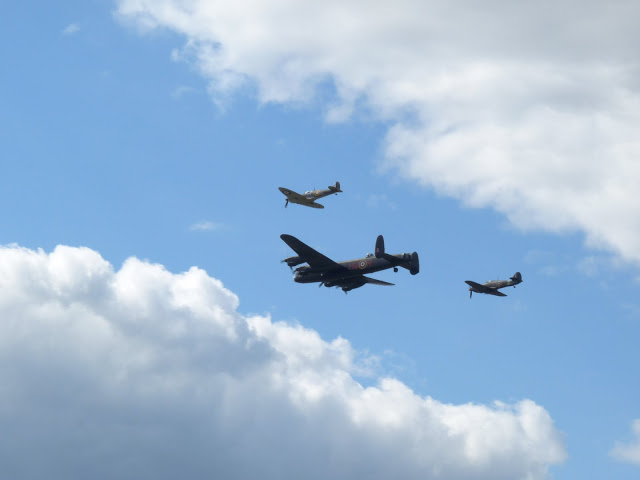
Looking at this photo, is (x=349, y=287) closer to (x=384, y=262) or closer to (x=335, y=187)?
(x=384, y=262)

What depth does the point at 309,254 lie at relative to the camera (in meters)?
128

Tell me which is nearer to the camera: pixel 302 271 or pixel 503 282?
pixel 302 271

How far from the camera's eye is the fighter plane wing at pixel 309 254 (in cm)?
12512

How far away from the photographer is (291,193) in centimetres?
14875

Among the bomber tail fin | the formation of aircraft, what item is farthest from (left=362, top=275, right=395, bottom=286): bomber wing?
the bomber tail fin

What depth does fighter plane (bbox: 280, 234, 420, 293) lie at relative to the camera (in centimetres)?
12650

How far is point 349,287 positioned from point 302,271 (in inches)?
358

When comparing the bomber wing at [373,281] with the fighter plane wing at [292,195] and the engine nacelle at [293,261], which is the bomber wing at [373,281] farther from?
the fighter plane wing at [292,195]

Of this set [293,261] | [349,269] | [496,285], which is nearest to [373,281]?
[349,269]

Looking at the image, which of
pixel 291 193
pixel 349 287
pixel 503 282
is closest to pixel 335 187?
pixel 291 193

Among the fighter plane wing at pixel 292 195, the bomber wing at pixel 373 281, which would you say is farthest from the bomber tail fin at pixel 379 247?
the fighter plane wing at pixel 292 195

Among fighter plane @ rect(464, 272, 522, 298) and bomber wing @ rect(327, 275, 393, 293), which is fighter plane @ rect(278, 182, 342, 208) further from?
fighter plane @ rect(464, 272, 522, 298)

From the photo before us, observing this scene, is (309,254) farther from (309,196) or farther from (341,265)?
(309,196)

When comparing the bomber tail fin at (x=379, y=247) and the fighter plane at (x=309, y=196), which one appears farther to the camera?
the fighter plane at (x=309, y=196)
